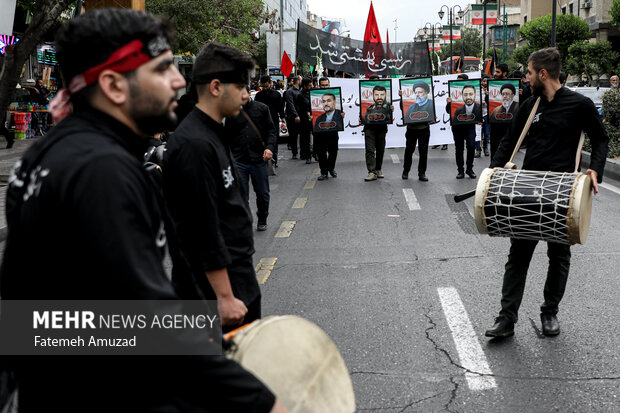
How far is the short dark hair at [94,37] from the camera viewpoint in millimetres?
1677

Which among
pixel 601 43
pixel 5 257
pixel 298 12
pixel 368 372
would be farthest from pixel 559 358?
pixel 298 12

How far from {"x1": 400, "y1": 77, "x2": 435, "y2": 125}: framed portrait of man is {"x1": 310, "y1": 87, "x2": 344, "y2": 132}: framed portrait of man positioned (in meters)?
1.38

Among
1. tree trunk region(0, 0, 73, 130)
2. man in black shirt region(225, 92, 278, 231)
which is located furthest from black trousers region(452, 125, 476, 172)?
tree trunk region(0, 0, 73, 130)

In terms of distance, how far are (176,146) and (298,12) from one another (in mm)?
148614

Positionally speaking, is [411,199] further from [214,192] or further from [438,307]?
[214,192]

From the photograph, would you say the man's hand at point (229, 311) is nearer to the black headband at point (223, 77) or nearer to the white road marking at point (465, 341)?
the black headband at point (223, 77)

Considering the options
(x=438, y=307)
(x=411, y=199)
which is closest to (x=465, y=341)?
(x=438, y=307)

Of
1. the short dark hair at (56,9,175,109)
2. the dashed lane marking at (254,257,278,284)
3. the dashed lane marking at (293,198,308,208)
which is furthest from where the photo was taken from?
the dashed lane marking at (293,198,308,208)

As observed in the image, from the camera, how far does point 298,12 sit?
5768 inches

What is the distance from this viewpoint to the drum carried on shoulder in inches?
177

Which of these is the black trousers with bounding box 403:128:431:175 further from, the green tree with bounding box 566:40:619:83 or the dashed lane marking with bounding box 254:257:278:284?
the green tree with bounding box 566:40:619:83

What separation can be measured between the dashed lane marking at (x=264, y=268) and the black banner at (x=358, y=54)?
44.1 ft

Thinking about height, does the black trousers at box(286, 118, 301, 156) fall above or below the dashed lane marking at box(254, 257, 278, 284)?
above

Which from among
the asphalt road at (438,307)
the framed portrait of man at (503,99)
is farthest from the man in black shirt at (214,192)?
the framed portrait of man at (503,99)
